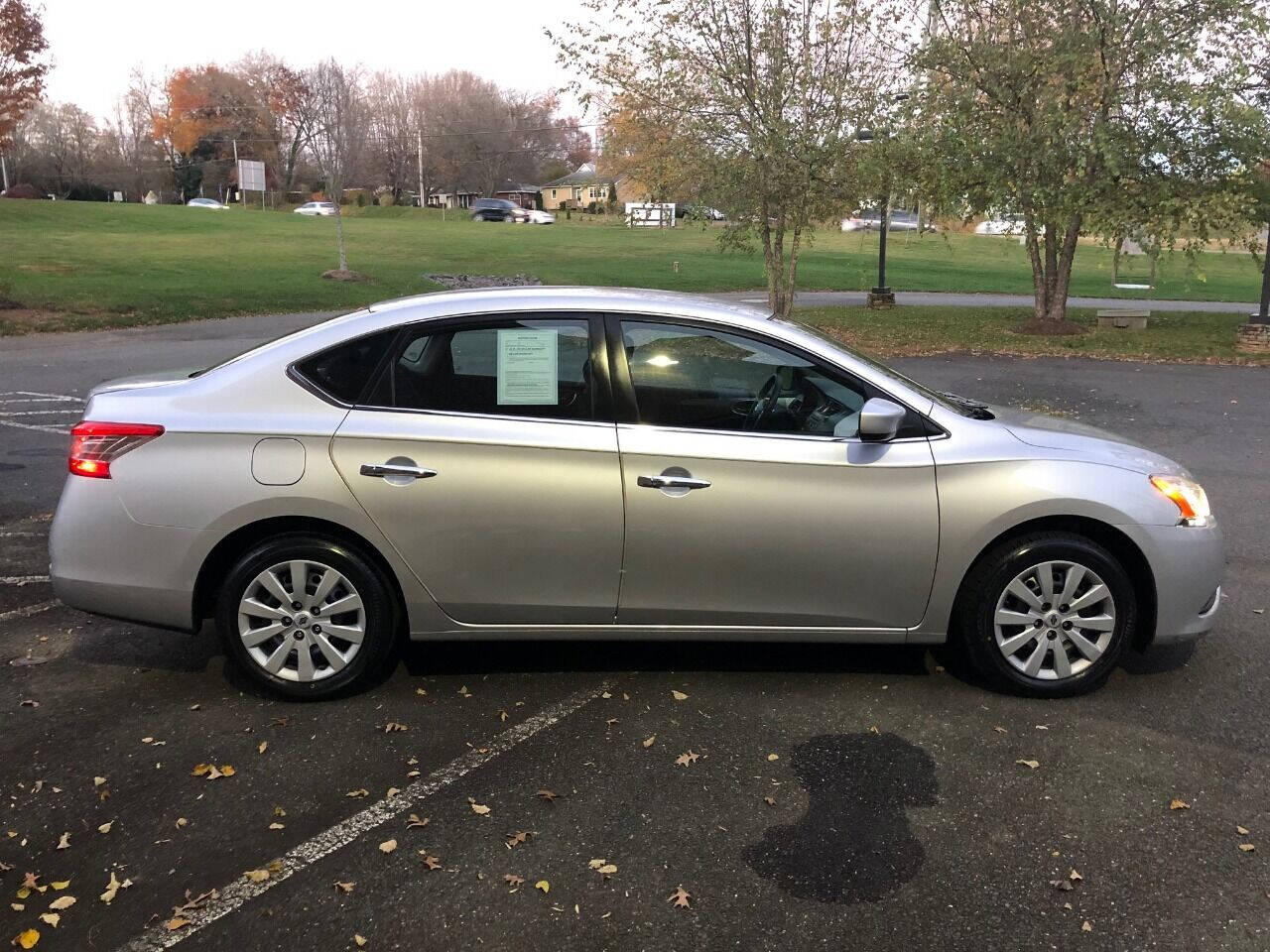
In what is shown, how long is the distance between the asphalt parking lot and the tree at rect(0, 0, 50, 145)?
69.4 ft

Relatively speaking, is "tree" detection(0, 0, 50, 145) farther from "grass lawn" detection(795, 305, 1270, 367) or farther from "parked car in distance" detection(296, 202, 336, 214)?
"parked car in distance" detection(296, 202, 336, 214)

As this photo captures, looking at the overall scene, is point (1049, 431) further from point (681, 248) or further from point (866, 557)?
point (681, 248)

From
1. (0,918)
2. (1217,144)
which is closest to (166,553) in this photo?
(0,918)

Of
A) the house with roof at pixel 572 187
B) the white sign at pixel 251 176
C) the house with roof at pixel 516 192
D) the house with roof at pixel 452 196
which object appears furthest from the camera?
the house with roof at pixel 572 187

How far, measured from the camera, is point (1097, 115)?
55.2ft

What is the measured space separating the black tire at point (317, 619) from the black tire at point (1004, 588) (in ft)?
7.75

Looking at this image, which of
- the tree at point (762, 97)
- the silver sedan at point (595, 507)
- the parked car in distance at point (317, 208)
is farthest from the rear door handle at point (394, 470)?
the parked car in distance at point (317, 208)

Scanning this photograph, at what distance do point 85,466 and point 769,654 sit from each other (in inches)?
120

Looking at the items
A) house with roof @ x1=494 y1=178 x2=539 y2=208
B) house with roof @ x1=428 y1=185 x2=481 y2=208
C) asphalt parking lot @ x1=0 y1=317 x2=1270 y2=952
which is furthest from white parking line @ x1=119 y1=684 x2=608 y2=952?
house with roof @ x1=494 y1=178 x2=539 y2=208

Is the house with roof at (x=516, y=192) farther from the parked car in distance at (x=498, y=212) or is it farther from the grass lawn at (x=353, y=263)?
the grass lawn at (x=353, y=263)

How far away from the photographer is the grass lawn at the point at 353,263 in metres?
23.6

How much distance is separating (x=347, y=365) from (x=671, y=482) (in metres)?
1.41

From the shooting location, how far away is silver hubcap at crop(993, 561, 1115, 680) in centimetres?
416

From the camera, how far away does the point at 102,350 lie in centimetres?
1617
